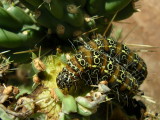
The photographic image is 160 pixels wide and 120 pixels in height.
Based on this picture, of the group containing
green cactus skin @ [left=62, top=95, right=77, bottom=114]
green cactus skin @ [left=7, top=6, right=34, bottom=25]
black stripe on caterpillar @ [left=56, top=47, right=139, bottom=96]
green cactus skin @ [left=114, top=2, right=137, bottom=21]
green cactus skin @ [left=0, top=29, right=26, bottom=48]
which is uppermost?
green cactus skin @ [left=114, top=2, right=137, bottom=21]

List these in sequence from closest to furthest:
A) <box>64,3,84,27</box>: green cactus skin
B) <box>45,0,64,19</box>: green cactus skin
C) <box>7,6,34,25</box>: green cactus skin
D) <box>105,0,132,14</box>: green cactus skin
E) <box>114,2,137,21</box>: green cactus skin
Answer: <box>45,0,64,19</box>: green cactus skin
<box>64,3,84,27</box>: green cactus skin
<box>7,6,34,25</box>: green cactus skin
<box>105,0,132,14</box>: green cactus skin
<box>114,2,137,21</box>: green cactus skin

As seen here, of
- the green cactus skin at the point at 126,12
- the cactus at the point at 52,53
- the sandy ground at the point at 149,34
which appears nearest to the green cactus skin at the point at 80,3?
the cactus at the point at 52,53

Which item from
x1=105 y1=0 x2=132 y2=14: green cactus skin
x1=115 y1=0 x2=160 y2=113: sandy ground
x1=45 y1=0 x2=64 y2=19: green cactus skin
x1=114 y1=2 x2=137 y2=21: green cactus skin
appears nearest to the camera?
x1=45 y1=0 x2=64 y2=19: green cactus skin

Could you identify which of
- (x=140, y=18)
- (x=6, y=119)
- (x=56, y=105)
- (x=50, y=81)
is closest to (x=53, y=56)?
(x=50, y=81)

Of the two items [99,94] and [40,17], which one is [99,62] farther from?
[40,17]

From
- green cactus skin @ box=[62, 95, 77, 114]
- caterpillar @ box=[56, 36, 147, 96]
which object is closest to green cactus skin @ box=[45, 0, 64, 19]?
caterpillar @ box=[56, 36, 147, 96]

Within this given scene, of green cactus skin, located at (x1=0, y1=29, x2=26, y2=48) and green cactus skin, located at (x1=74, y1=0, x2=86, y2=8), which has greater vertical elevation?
green cactus skin, located at (x1=74, y1=0, x2=86, y2=8)

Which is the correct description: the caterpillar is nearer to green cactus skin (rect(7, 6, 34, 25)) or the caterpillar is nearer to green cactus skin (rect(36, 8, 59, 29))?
green cactus skin (rect(36, 8, 59, 29))

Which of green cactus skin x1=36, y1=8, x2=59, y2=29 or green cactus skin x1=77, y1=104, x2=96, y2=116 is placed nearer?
green cactus skin x1=77, y1=104, x2=96, y2=116
